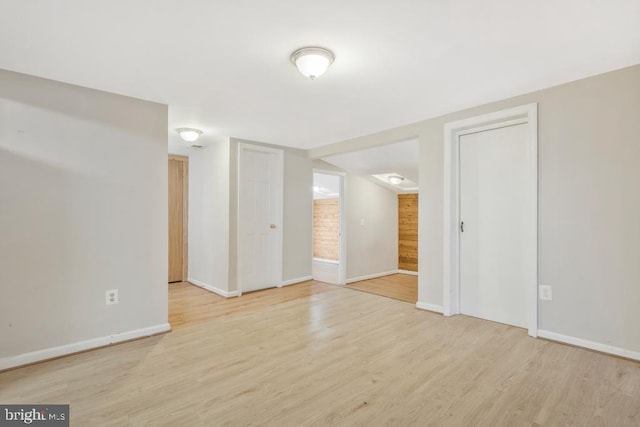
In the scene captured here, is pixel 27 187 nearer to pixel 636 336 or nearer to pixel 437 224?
pixel 437 224

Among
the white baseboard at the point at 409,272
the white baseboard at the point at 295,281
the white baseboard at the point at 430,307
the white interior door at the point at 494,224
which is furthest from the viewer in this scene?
the white baseboard at the point at 409,272

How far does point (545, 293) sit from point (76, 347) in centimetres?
401

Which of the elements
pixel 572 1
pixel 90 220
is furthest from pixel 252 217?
pixel 572 1

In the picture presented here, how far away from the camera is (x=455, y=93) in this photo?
111 inches

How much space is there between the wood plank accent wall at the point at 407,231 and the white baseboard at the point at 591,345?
3623mm

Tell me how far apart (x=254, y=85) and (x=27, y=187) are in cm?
195

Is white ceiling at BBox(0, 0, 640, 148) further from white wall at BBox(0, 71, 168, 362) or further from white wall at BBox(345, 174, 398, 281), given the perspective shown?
white wall at BBox(345, 174, 398, 281)

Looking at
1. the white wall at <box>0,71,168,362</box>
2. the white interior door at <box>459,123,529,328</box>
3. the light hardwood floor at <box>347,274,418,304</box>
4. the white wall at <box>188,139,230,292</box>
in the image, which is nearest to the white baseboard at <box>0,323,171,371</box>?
the white wall at <box>0,71,168,362</box>

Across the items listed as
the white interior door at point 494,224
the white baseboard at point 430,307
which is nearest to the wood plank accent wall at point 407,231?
the white baseboard at point 430,307

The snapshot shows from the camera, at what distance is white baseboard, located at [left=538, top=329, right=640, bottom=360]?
2344 millimetres

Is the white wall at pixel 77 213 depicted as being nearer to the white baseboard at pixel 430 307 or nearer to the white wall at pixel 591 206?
the white baseboard at pixel 430 307

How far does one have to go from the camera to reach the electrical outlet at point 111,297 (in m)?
2.73

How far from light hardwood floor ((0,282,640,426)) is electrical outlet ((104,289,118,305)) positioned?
0.39 meters

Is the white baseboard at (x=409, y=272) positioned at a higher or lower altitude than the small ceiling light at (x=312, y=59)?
lower
